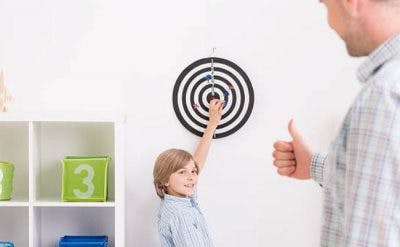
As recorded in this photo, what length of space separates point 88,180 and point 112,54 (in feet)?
1.89

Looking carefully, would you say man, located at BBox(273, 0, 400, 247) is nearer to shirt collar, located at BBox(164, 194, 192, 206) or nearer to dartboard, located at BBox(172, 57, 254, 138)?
shirt collar, located at BBox(164, 194, 192, 206)

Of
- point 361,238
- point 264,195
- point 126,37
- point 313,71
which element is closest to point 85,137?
point 126,37

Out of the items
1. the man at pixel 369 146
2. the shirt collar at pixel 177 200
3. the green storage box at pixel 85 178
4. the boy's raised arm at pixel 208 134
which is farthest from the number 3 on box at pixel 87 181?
the man at pixel 369 146

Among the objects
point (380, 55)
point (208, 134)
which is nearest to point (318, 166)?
point (380, 55)

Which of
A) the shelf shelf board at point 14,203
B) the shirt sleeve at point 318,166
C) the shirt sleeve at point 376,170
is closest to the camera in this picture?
the shirt sleeve at point 376,170

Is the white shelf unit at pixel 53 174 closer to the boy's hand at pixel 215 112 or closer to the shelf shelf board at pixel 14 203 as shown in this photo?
the shelf shelf board at pixel 14 203

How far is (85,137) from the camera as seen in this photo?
2488 mm

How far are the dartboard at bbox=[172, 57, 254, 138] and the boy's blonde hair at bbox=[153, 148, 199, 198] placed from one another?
0.22 m

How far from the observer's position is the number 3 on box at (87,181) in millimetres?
2248

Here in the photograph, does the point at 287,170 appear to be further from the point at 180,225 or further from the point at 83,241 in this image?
the point at 83,241

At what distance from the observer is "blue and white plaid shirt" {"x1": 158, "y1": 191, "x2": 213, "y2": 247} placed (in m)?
2.21

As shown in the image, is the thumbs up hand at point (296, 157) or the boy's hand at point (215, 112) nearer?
the thumbs up hand at point (296, 157)

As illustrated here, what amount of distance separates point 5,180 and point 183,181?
2.22ft

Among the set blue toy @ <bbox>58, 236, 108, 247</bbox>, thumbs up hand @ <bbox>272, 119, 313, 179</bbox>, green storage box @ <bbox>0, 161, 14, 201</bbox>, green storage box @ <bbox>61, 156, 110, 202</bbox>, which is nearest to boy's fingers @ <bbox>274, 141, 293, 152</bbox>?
thumbs up hand @ <bbox>272, 119, 313, 179</bbox>
